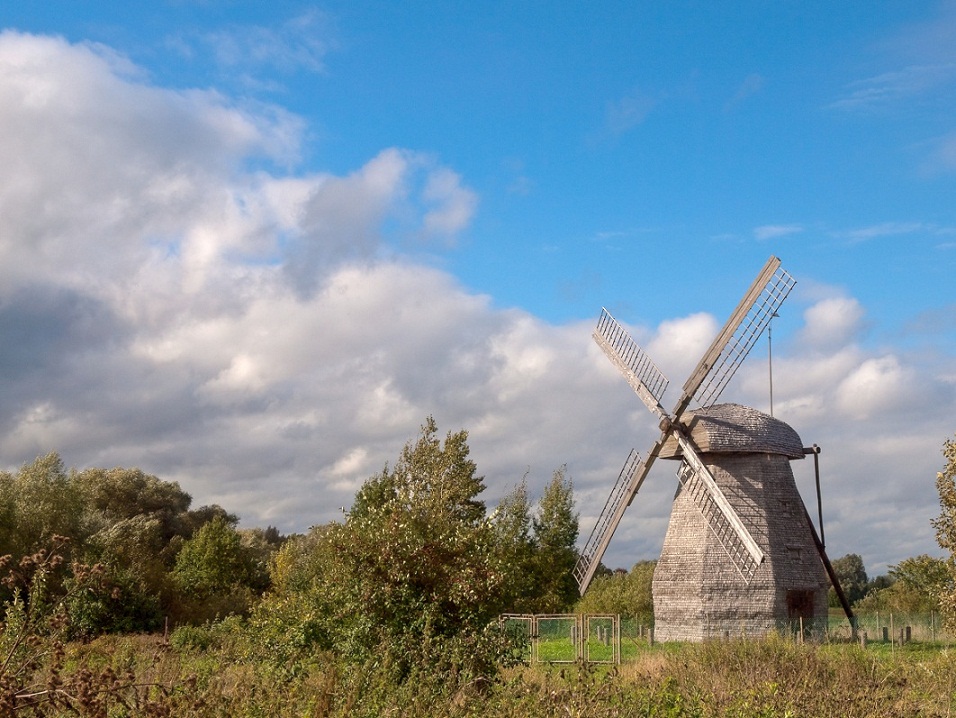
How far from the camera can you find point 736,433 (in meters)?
30.1

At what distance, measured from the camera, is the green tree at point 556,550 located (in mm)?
39406

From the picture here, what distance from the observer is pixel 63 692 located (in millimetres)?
6195

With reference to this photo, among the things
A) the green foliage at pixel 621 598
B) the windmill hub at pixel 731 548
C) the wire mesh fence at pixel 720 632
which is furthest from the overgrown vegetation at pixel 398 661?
the green foliage at pixel 621 598

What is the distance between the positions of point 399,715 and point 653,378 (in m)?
24.3

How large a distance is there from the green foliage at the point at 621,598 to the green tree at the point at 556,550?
0.87 m

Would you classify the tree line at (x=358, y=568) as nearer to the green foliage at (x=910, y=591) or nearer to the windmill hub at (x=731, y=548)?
the green foliage at (x=910, y=591)

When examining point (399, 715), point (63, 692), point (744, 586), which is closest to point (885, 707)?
point (399, 715)

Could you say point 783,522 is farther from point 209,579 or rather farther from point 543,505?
point 209,579

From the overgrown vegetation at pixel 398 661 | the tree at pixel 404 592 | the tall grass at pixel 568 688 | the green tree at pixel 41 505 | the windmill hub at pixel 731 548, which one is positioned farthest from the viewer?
the green tree at pixel 41 505

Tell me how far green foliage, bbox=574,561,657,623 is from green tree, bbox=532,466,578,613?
2.86ft

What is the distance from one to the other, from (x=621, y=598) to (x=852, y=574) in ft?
120

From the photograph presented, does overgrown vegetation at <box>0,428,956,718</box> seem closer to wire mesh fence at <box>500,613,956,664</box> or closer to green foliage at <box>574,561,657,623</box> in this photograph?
wire mesh fence at <box>500,613,956,664</box>

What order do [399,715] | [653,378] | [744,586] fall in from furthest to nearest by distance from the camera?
[653,378]
[744,586]
[399,715]

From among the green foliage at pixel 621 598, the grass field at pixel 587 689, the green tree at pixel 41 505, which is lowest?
the grass field at pixel 587 689
